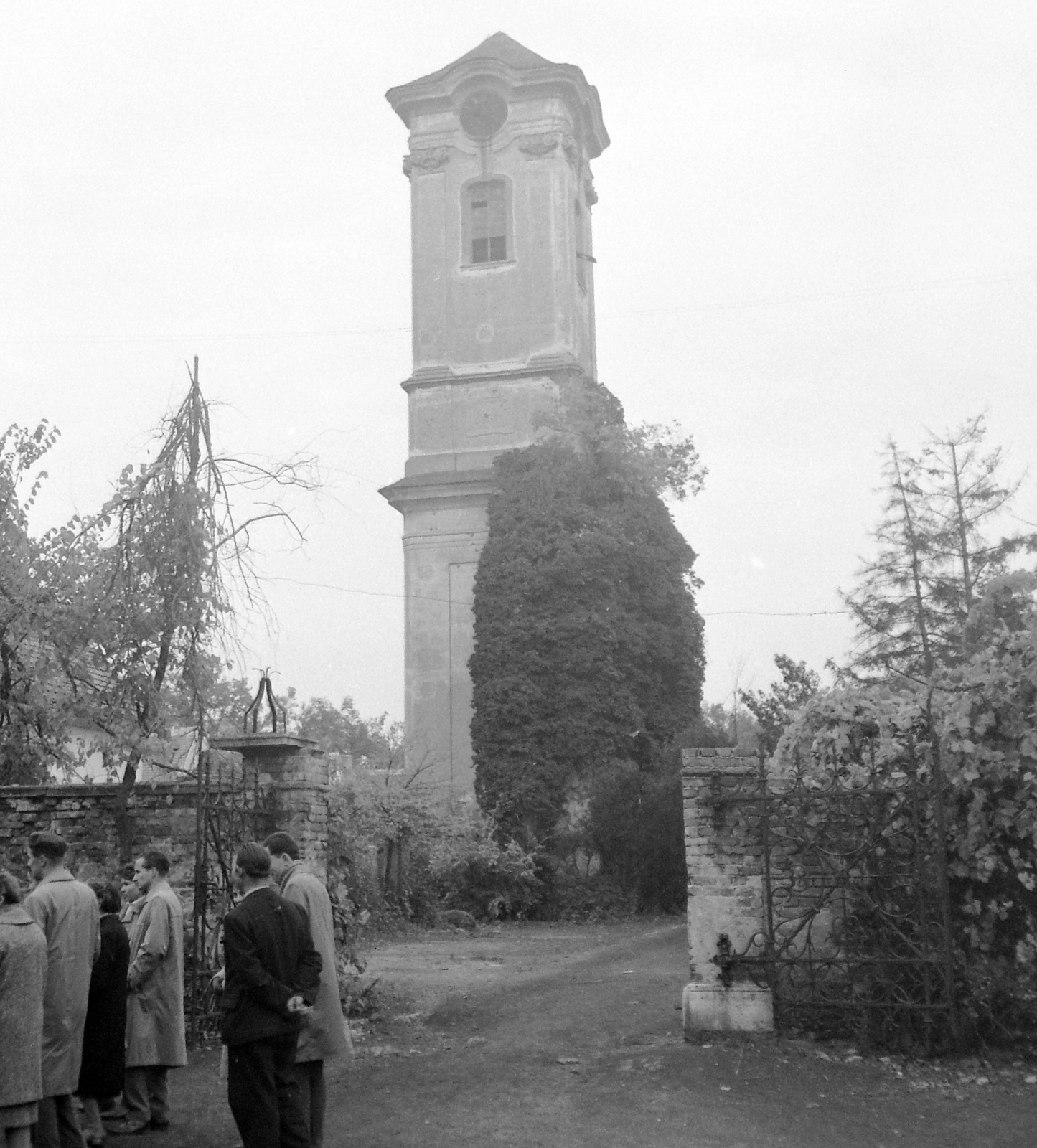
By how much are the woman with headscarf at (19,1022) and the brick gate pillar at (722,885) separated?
5.29 meters

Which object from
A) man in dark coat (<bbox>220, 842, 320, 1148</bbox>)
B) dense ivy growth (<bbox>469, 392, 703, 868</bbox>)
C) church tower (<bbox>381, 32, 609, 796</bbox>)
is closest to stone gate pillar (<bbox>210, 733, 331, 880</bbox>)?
man in dark coat (<bbox>220, 842, 320, 1148</bbox>)

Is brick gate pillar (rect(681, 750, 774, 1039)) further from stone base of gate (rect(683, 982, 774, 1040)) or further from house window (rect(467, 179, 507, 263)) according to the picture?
house window (rect(467, 179, 507, 263))

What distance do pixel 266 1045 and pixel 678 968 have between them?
937 cm

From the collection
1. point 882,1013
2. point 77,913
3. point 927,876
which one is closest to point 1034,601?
point 927,876

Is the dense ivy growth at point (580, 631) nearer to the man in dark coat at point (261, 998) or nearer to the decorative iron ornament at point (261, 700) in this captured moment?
the decorative iron ornament at point (261, 700)

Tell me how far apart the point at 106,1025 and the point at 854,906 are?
5381mm

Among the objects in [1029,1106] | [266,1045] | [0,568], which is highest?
[0,568]

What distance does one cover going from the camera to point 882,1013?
387 inches

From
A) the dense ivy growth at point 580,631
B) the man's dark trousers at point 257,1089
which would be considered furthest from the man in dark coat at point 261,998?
the dense ivy growth at point 580,631

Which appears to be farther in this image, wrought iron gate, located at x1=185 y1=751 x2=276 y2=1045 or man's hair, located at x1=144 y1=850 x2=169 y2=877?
wrought iron gate, located at x1=185 y1=751 x2=276 y2=1045

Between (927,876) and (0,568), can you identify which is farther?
(0,568)

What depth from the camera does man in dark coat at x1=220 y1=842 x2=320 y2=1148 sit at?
21.8 feet

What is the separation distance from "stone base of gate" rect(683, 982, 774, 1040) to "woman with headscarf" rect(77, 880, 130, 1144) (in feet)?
14.5

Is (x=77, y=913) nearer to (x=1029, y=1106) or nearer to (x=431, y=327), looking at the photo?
(x=1029, y=1106)
